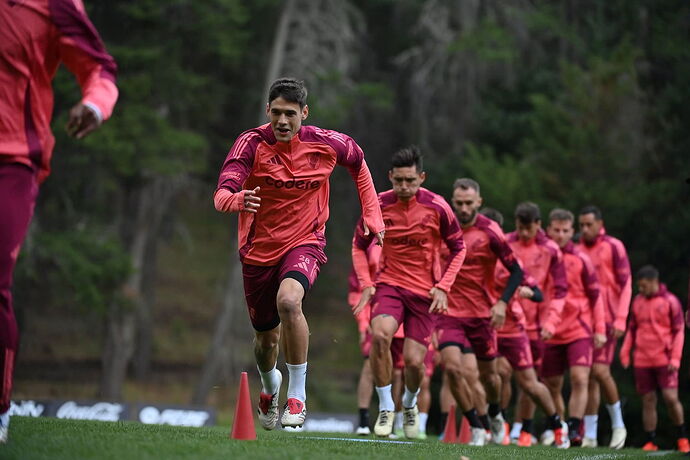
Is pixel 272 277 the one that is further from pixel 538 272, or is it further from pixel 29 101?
pixel 538 272

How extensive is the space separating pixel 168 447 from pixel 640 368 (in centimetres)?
1049

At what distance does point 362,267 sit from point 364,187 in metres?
1.88

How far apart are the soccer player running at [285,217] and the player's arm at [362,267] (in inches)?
67.4

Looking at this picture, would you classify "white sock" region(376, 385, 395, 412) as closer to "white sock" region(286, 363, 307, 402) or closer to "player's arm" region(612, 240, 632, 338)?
"white sock" region(286, 363, 307, 402)

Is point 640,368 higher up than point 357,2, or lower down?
lower down

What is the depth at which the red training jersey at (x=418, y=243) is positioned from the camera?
10.9m

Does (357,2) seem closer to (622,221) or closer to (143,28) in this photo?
(143,28)

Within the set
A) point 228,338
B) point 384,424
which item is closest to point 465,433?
point 384,424

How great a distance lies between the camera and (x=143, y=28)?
2939 cm

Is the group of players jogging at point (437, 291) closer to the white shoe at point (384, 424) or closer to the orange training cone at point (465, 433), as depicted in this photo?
the white shoe at point (384, 424)

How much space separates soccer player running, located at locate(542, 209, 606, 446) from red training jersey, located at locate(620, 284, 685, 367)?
1.67 m

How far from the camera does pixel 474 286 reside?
12.3 metres

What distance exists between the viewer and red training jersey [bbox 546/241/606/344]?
13.9 m

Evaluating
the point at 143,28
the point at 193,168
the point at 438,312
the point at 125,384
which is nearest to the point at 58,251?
the point at 193,168
